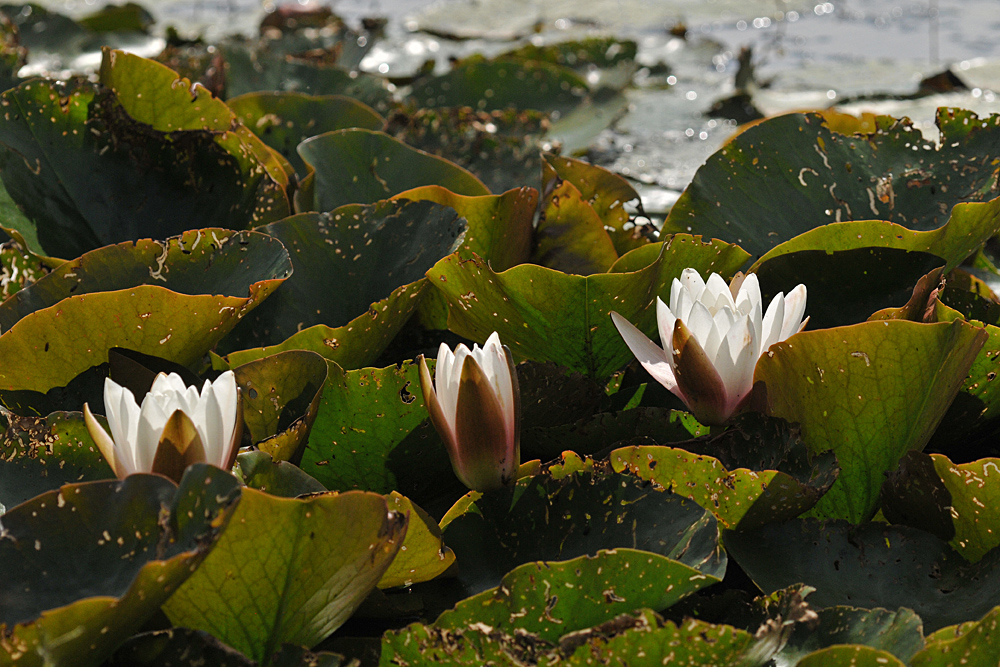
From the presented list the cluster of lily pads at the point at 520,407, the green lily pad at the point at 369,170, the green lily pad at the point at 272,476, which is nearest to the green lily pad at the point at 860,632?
the cluster of lily pads at the point at 520,407

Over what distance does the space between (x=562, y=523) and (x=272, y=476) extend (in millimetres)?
213

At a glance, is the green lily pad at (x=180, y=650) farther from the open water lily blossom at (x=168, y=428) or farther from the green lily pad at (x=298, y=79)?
the green lily pad at (x=298, y=79)

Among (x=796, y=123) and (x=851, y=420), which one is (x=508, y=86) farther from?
(x=851, y=420)

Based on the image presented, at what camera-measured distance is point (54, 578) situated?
1.74 feet

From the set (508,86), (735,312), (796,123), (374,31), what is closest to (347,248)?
(735,312)

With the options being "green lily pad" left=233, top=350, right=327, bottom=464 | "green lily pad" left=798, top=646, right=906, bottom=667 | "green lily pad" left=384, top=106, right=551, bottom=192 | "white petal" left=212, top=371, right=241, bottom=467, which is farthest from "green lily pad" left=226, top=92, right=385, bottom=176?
"green lily pad" left=798, top=646, right=906, bottom=667

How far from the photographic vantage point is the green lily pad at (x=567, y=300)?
0.75m

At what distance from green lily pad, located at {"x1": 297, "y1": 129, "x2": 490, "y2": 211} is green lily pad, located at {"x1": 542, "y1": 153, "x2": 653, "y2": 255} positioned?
0.35 ft

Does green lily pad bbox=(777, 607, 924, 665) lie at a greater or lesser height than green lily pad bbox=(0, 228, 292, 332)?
lesser

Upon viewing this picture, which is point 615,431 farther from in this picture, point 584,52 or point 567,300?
point 584,52

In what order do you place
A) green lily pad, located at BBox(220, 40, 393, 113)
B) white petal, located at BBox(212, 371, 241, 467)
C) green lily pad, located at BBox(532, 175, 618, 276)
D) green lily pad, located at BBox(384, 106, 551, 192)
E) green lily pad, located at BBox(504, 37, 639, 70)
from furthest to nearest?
green lily pad, located at BBox(504, 37, 639, 70)
green lily pad, located at BBox(220, 40, 393, 113)
green lily pad, located at BBox(384, 106, 551, 192)
green lily pad, located at BBox(532, 175, 618, 276)
white petal, located at BBox(212, 371, 241, 467)

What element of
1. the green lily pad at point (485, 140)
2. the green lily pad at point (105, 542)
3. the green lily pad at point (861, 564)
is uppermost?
the green lily pad at point (105, 542)

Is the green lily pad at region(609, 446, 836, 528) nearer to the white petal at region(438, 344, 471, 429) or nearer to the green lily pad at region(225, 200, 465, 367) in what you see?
the white petal at region(438, 344, 471, 429)

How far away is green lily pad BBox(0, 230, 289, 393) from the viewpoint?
0.73 m
